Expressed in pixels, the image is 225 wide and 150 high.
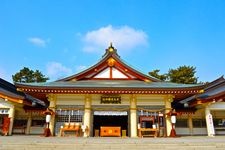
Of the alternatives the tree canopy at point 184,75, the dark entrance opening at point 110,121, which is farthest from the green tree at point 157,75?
the dark entrance opening at point 110,121

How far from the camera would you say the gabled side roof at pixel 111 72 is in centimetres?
1947

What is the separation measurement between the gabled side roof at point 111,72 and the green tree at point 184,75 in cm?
2311

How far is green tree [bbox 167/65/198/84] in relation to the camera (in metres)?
40.6

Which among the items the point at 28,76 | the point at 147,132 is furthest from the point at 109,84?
the point at 28,76

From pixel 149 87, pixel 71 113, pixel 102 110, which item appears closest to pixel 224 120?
pixel 149 87

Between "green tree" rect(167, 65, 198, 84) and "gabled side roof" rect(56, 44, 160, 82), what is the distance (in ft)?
75.8

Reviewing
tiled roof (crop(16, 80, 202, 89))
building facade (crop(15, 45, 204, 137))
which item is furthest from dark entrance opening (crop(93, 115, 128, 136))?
tiled roof (crop(16, 80, 202, 89))

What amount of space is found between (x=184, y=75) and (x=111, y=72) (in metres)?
24.8

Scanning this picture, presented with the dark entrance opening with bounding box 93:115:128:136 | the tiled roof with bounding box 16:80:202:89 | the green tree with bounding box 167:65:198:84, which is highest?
the green tree with bounding box 167:65:198:84

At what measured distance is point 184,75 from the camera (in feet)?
135

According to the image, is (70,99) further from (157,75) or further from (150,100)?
(157,75)

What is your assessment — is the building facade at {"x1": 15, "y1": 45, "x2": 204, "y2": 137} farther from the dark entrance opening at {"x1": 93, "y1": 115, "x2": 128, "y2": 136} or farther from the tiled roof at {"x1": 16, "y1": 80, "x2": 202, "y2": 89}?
the dark entrance opening at {"x1": 93, "y1": 115, "x2": 128, "y2": 136}

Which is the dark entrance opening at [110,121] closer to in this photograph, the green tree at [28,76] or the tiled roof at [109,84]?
the tiled roof at [109,84]

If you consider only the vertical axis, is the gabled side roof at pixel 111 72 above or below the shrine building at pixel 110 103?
above
